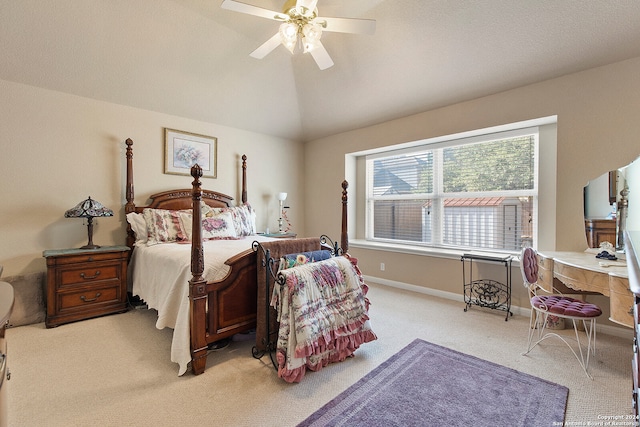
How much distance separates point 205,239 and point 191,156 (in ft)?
4.48

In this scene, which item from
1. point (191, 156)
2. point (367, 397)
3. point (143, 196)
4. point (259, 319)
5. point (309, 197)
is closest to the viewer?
point (367, 397)

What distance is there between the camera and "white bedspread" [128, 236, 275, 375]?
6.82ft

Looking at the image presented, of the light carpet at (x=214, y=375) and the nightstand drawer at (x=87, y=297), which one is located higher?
the nightstand drawer at (x=87, y=297)

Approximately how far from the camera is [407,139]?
4180 mm

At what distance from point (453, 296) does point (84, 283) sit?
4.21 metres

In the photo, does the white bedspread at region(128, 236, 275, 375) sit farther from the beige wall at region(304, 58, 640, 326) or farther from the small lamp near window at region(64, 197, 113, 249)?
the beige wall at region(304, 58, 640, 326)

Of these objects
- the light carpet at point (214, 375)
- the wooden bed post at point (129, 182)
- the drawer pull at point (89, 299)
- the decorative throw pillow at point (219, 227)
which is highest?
the wooden bed post at point (129, 182)

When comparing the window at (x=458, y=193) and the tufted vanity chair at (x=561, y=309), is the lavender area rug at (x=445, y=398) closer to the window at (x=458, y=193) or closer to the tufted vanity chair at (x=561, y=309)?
the tufted vanity chair at (x=561, y=309)

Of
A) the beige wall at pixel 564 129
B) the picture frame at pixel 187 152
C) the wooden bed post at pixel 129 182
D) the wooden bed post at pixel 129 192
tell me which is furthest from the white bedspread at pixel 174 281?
the beige wall at pixel 564 129

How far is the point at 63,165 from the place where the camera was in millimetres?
3240

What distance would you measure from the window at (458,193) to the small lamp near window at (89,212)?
12.2ft

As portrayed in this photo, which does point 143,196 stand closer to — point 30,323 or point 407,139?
point 30,323

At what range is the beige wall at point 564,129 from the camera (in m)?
2.64

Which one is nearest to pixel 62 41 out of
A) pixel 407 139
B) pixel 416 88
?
pixel 416 88
